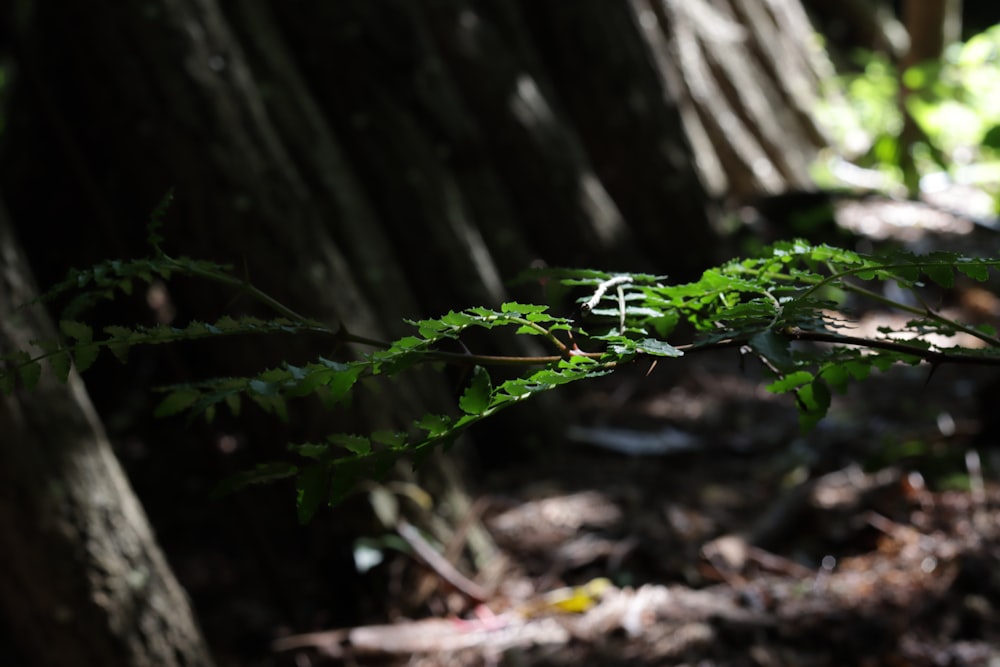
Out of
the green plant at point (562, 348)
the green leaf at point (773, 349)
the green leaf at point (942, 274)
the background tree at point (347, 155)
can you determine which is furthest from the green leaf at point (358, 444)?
the background tree at point (347, 155)

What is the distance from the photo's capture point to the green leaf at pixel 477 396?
3.03 feet

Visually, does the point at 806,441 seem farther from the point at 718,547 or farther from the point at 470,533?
the point at 470,533

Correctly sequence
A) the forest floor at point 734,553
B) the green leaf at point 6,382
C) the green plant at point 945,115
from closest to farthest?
the green leaf at point 6,382, the forest floor at point 734,553, the green plant at point 945,115

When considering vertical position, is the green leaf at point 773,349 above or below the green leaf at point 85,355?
below

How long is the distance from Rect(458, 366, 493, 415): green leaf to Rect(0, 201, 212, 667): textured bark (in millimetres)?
1482

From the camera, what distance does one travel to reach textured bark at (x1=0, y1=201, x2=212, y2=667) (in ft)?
6.81

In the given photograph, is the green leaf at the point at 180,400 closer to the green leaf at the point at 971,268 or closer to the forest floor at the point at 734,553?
the green leaf at the point at 971,268

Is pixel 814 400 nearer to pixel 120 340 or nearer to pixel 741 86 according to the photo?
pixel 120 340

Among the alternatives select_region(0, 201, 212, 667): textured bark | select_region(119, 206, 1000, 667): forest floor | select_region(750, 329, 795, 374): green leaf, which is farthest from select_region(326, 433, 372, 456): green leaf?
select_region(119, 206, 1000, 667): forest floor

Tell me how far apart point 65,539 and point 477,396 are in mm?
1554

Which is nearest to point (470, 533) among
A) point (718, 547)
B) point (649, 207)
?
point (718, 547)

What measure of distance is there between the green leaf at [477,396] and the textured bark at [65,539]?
1482mm

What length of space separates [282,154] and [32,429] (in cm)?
125

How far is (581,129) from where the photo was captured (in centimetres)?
498
